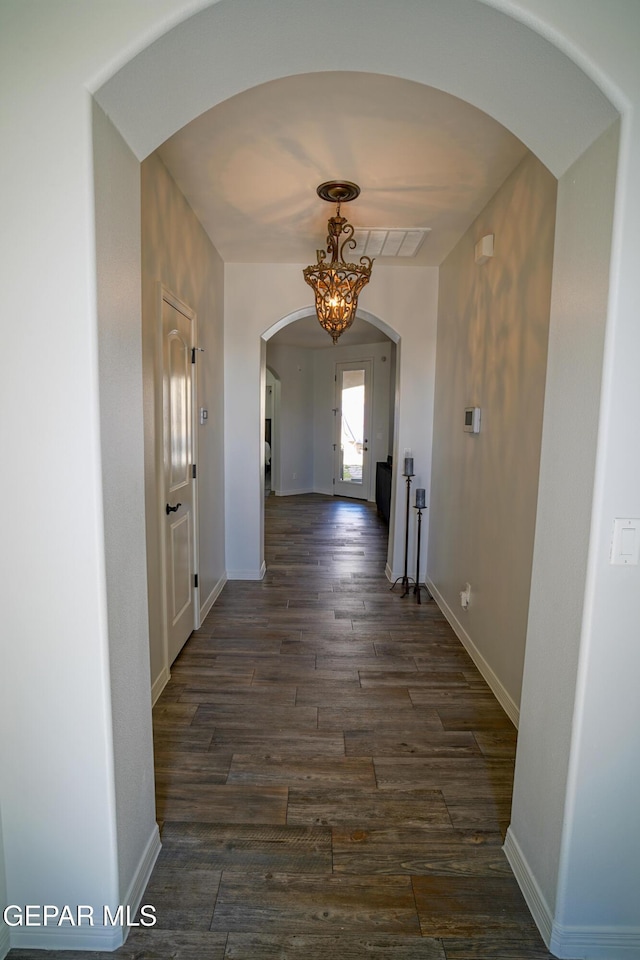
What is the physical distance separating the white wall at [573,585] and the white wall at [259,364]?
3.06 metres

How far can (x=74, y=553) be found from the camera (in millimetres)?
1398

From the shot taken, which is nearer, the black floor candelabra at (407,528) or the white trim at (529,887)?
the white trim at (529,887)

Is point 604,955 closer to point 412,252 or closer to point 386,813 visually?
point 386,813

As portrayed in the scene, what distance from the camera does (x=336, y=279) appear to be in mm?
3213

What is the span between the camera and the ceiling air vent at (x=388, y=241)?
368 cm

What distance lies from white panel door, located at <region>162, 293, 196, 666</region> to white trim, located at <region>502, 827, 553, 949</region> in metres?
2.03

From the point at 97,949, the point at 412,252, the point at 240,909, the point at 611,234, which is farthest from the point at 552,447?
the point at 412,252

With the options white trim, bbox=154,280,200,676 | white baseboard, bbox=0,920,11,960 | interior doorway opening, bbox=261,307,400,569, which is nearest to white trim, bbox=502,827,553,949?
white baseboard, bbox=0,920,11,960

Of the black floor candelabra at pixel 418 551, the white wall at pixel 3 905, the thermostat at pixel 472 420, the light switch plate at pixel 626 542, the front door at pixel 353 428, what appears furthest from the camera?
the front door at pixel 353 428

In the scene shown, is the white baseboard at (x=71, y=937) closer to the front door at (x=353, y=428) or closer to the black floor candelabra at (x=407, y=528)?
the black floor candelabra at (x=407, y=528)

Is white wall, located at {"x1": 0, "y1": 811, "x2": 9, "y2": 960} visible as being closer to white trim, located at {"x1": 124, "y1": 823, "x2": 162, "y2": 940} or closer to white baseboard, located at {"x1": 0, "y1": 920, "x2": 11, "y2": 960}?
white baseboard, located at {"x1": 0, "y1": 920, "x2": 11, "y2": 960}

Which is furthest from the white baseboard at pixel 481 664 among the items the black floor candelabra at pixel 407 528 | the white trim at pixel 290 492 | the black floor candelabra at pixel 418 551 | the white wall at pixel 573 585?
the white trim at pixel 290 492

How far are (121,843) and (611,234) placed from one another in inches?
85.2

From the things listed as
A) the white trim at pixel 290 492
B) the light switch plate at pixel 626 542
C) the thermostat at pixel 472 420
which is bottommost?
the white trim at pixel 290 492
